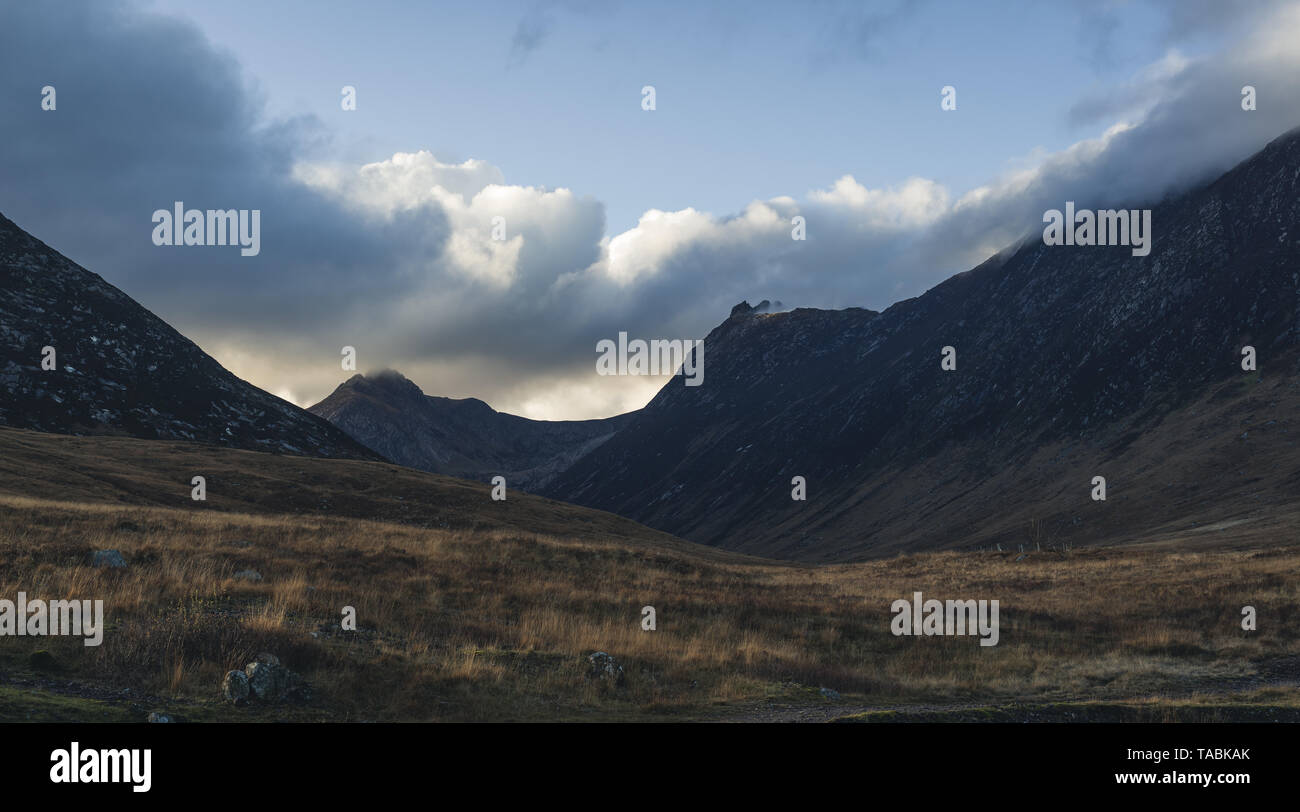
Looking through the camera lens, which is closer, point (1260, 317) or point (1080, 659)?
point (1080, 659)

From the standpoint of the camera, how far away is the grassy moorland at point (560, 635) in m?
13.1

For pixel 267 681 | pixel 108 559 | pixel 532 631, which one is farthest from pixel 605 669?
pixel 108 559

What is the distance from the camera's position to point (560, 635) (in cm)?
1894

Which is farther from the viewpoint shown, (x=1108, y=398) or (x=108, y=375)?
(x=1108, y=398)

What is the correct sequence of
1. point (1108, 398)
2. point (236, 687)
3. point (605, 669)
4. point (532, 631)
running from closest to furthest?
point (236, 687) → point (605, 669) → point (532, 631) → point (1108, 398)

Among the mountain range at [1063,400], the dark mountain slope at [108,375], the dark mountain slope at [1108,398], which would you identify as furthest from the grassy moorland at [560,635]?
the dark mountain slope at [1108,398]

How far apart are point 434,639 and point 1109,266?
200796 mm

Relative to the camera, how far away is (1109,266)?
18350cm

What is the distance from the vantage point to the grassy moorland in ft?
43.1

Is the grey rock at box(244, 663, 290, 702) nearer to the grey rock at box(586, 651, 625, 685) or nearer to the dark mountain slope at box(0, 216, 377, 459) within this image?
the grey rock at box(586, 651, 625, 685)

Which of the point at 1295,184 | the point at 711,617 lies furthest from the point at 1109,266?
the point at 711,617

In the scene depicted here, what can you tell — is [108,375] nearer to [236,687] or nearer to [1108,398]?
[236,687]

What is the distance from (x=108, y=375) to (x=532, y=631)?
314 feet

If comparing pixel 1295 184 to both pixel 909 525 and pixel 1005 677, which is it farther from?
pixel 1005 677
